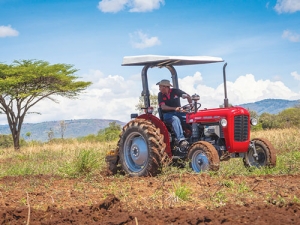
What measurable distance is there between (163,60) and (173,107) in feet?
3.15

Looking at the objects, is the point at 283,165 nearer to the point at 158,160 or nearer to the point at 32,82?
the point at 158,160

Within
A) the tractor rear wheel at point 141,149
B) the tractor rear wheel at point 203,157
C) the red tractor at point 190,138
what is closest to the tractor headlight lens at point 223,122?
the red tractor at point 190,138

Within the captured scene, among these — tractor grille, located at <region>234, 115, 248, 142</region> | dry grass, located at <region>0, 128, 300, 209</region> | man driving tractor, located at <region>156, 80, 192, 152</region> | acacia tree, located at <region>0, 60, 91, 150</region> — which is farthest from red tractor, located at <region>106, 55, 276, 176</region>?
acacia tree, located at <region>0, 60, 91, 150</region>

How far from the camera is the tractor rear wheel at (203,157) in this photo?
8.98 meters

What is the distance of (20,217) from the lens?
576 centimetres

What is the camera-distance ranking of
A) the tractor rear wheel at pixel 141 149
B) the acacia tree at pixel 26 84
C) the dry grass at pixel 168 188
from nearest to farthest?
the dry grass at pixel 168 188 → the tractor rear wheel at pixel 141 149 → the acacia tree at pixel 26 84

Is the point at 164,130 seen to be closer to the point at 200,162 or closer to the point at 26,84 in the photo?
the point at 200,162

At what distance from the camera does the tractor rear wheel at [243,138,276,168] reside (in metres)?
9.93

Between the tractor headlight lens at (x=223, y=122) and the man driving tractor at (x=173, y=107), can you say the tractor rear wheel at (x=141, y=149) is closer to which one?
the man driving tractor at (x=173, y=107)

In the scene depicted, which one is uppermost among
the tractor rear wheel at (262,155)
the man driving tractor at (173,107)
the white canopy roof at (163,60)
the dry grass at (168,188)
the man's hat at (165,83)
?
the white canopy roof at (163,60)

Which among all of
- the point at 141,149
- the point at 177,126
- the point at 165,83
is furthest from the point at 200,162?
the point at 165,83

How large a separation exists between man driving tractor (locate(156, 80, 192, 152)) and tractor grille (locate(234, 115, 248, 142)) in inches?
37.9

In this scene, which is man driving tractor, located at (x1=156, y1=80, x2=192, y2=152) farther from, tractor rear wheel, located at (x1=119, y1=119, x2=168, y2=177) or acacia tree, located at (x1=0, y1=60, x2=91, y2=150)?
acacia tree, located at (x1=0, y1=60, x2=91, y2=150)

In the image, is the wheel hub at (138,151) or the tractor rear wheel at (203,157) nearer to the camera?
the tractor rear wheel at (203,157)
